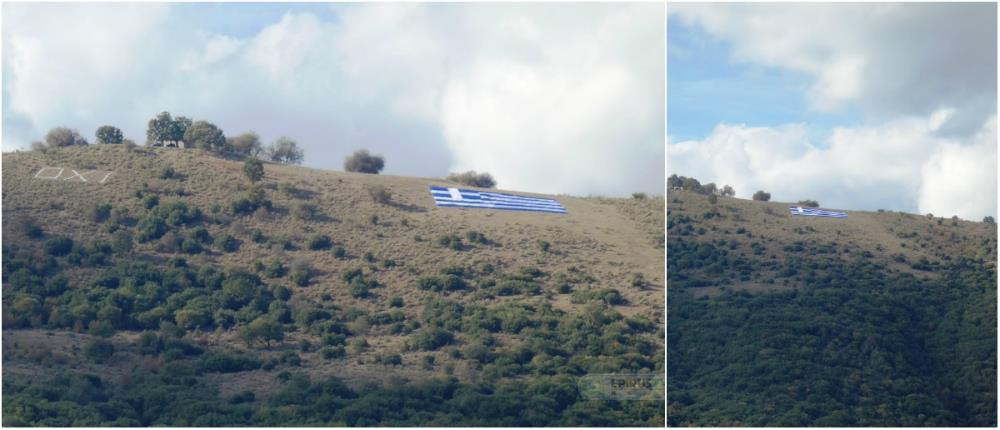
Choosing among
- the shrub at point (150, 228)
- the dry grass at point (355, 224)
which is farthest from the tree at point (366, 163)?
the shrub at point (150, 228)

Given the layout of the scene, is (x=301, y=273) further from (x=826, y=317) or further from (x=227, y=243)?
(x=826, y=317)

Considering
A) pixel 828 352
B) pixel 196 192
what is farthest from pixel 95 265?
pixel 828 352

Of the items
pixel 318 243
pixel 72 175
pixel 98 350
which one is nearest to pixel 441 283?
pixel 318 243

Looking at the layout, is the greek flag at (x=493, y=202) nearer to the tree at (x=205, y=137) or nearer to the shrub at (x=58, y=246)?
the tree at (x=205, y=137)

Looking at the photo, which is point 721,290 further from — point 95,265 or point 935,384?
point 95,265

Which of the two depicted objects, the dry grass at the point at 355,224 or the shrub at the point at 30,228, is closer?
the dry grass at the point at 355,224
